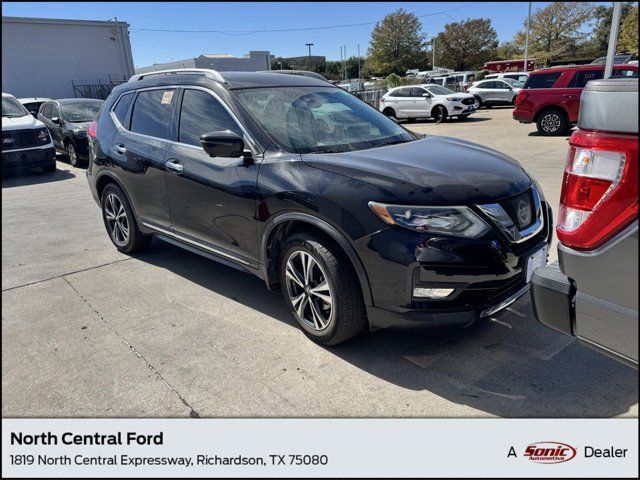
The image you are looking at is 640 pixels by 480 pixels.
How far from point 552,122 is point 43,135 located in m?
13.2

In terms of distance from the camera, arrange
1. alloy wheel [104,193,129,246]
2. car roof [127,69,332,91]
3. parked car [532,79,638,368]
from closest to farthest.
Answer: parked car [532,79,638,368] → car roof [127,69,332,91] → alloy wheel [104,193,129,246]

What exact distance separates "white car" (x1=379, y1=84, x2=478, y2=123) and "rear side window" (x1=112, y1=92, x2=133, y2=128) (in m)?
14.7

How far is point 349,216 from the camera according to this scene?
2.79 m

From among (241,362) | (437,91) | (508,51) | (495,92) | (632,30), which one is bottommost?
(241,362)

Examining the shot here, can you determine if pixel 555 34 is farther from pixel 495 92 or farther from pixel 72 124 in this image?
pixel 72 124

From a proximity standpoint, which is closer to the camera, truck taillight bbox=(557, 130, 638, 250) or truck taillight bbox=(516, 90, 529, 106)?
truck taillight bbox=(557, 130, 638, 250)

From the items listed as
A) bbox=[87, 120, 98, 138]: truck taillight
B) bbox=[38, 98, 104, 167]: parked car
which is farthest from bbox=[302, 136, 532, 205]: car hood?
bbox=[38, 98, 104, 167]: parked car

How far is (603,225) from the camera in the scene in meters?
1.79

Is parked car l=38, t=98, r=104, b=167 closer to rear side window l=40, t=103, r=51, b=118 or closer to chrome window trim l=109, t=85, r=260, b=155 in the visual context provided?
rear side window l=40, t=103, r=51, b=118

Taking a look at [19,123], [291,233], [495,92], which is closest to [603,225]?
[291,233]

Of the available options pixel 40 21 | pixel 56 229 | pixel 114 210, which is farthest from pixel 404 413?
pixel 40 21

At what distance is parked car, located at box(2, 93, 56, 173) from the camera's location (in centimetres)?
1020

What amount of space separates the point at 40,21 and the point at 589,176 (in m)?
29.5

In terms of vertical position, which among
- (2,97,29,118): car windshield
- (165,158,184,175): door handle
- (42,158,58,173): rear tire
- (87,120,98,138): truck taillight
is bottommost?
(42,158,58,173): rear tire
